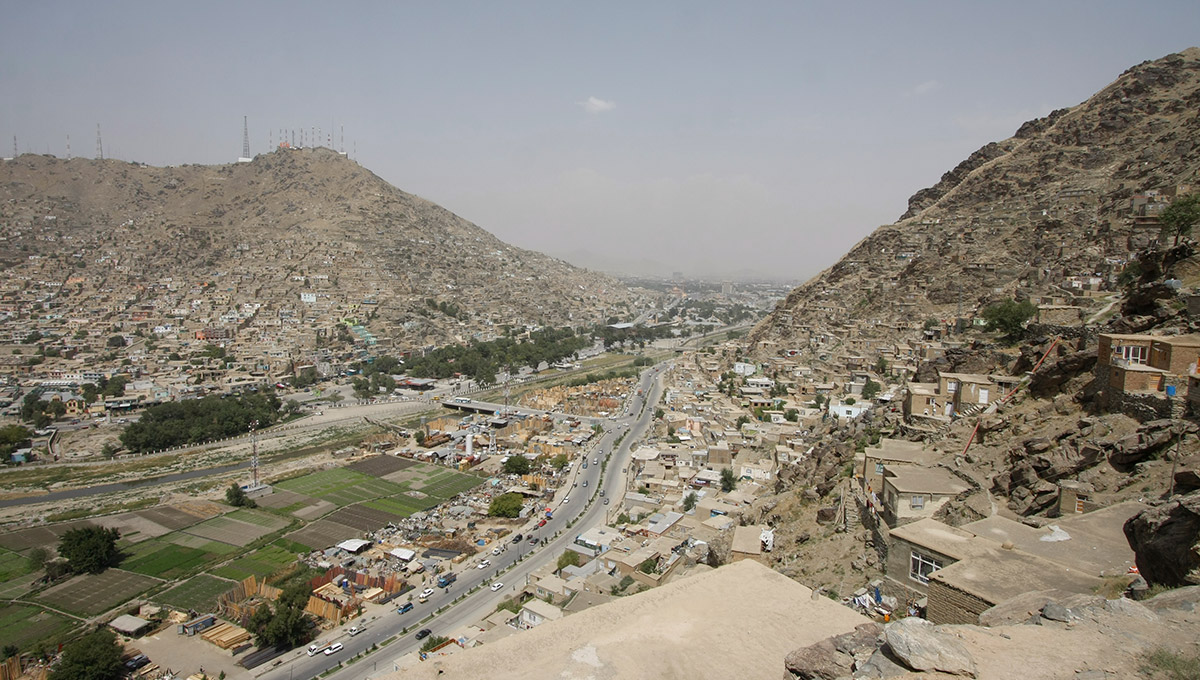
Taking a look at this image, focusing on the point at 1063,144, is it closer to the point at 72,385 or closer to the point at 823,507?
the point at 823,507

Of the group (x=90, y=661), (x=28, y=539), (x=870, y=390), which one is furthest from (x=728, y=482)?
(x=28, y=539)

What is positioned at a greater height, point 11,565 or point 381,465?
point 381,465

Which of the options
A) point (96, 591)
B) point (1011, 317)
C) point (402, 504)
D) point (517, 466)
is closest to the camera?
point (1011, 317)

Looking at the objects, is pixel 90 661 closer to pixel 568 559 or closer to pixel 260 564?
pixel 260 564

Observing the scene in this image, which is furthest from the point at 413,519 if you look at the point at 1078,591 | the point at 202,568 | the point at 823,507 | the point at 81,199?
the point at 81,199

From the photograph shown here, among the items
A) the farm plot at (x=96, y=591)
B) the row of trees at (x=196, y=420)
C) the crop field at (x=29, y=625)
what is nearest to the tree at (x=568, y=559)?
the farm plot at (x=96, y=591)

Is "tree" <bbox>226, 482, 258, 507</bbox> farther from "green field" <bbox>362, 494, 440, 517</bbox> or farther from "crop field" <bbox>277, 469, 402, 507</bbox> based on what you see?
"green field" <bbox>362, 494, 440, 517</bbox>
